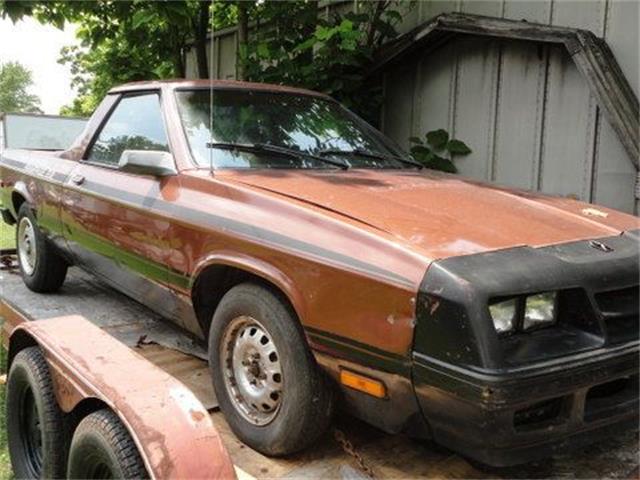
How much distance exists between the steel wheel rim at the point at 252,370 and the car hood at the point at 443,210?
57cm

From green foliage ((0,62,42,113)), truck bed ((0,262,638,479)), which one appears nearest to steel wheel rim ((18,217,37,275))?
truck bed ((0,262,638,479))

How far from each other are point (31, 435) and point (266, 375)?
4.54ft

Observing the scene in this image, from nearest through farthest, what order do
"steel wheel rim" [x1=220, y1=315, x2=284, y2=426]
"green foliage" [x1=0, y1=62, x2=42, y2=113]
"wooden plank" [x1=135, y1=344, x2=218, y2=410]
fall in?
"steel wheel rim" [x1=220, y1=315, x2=284, y2=426] < "wooden plank" [x1=135, y1=344, x2=218, y2=410] < "green foliage" [x1=0, y1=62, x2=42, y2=113]

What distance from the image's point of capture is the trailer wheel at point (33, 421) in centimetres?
273

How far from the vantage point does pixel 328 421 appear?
248cm

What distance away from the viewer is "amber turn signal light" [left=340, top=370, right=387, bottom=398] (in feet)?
7.20

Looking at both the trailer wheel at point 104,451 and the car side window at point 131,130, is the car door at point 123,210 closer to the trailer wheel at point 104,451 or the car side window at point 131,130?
the car side window at point 131,130

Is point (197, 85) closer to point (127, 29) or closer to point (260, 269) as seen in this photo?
point (260, 269)

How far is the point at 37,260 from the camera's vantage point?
15.5 ft

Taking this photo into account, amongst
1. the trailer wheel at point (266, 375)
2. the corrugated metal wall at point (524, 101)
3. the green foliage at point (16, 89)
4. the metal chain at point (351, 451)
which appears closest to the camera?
the metal chain at point (351, 451)

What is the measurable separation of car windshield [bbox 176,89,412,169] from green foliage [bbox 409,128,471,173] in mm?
2887

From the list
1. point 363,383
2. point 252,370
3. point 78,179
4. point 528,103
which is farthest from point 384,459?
point 528,103

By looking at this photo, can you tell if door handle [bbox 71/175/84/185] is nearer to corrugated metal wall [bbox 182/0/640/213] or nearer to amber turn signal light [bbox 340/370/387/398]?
amber turn signal light [bbox 340/370/387/398]

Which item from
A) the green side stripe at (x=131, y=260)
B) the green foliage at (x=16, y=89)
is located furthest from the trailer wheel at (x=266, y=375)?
the green foliage at (x=16, y=89)
